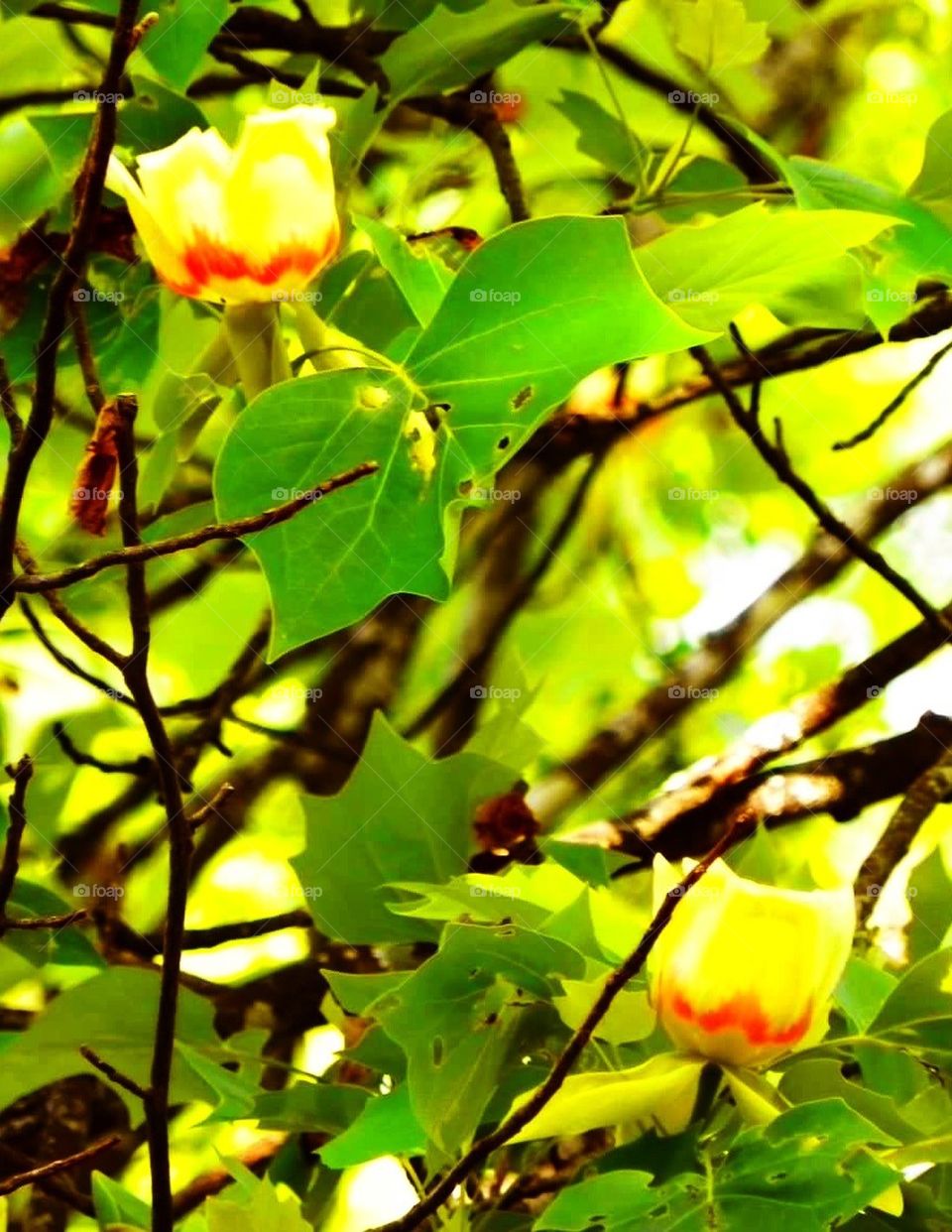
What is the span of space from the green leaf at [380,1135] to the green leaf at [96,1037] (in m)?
0.14

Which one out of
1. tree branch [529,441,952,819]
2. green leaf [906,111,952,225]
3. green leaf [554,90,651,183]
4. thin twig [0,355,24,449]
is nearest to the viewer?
thin twig [0,355,24,449]

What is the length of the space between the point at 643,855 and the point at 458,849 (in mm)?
309

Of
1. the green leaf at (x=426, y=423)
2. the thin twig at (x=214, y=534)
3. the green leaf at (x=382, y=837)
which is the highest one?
the green leaf at (x=426, y=423)

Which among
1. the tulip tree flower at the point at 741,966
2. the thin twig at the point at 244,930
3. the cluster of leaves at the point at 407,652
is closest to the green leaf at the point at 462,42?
the cluster of leaves at the point at 407,652

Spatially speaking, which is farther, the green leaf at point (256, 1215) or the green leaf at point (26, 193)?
the green leaf at point (26, 193)

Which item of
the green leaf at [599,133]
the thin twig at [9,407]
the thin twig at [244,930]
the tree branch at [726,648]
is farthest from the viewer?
the tree branch at [726,648]

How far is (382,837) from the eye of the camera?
76 centimetres

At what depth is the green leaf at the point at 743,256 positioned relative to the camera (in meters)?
0.55

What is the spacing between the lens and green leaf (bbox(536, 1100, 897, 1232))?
52 centimetres

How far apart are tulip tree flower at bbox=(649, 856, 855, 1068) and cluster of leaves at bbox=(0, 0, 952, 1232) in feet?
0.07

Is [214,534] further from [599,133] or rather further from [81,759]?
[81,759]

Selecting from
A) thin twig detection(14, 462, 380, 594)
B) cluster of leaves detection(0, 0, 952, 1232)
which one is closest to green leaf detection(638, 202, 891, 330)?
cluster of leaves detection(0, 0, 952, 1232)

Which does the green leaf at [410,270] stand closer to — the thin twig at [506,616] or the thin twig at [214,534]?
the thin twig at [214,534]

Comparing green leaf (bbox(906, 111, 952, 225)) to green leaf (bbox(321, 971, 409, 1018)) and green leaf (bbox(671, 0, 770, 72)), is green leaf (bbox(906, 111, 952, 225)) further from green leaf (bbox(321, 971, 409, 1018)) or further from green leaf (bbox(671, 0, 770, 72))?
green leaf (bbox(321, 971, 409, 1018))
